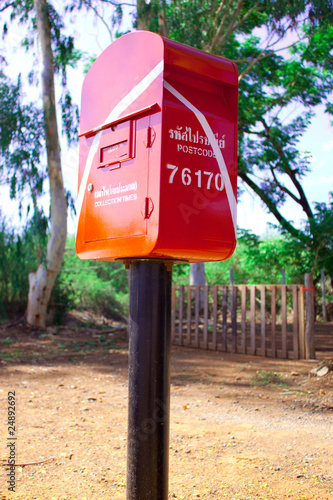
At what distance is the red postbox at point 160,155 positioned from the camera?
1793 millimetres

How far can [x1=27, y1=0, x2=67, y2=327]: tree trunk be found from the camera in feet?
36.9

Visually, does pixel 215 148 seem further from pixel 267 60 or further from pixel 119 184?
pixel 267 60

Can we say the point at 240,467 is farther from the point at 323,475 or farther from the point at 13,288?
the point at 13,288

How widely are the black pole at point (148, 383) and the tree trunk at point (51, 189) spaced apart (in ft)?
32.0

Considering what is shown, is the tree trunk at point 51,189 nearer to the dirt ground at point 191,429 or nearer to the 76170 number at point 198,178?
the dirt ground at point 191,429

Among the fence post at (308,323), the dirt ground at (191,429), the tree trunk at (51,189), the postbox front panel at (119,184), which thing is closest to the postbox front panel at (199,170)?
the postbox front panel at (119,184)

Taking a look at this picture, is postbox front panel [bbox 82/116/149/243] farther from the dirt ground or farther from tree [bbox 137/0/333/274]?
tree [bbox 137/0/333/274]

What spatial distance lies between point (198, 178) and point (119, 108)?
48 cm

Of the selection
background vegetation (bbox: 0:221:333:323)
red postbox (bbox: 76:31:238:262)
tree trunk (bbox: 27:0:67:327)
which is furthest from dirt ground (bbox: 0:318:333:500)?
background vegetation (bbox: 0:221:333:323)

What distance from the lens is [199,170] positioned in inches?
74.8

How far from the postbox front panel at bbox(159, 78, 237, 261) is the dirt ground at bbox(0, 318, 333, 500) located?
1.68 meters

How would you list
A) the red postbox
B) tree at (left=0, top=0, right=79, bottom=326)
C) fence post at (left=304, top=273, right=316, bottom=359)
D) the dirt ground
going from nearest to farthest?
the red postbox < the dirt ground < fence post at (left=304, top=273, right=316, bottom=359) < tree at (left=0, top=0, right=79, bottom=326)

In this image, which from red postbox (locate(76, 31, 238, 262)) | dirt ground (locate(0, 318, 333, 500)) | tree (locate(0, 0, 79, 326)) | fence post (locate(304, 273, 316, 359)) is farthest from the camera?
tree (locate(0, 0, 79, 326))

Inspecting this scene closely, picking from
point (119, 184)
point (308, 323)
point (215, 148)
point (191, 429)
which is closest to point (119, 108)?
point (119, 184)
